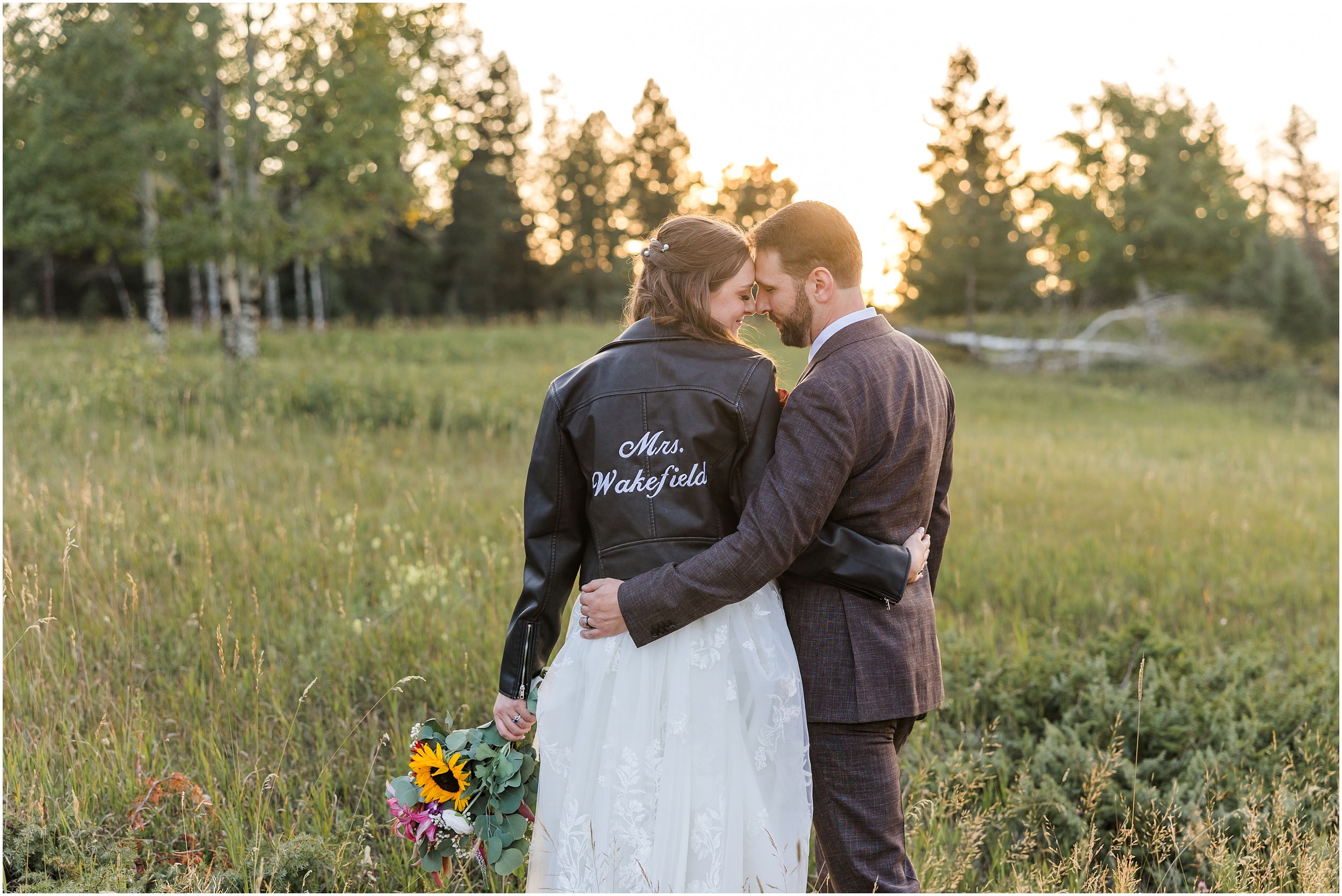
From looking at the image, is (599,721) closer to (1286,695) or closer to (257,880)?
(257,880)

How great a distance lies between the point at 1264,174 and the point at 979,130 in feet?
83.4

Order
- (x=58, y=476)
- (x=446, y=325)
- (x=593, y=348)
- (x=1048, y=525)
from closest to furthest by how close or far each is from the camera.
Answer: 1. (x=58, y=476)
2. (x=1048, y=525)
3. (x=593, y=348)
4. (x=446, y=325)

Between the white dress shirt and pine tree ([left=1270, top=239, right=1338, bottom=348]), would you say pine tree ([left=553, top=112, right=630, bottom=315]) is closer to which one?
pine tree ([left=1270, top=239, right=1338, bottom=348])

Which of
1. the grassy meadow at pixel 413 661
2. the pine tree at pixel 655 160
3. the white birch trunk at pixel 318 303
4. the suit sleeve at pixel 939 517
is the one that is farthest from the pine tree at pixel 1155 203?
the suit sleeve at pixel 939 517

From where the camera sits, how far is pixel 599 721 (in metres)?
2.36

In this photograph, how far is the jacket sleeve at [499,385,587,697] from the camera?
2.41 metres

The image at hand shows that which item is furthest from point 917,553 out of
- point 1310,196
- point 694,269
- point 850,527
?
point 1310,196

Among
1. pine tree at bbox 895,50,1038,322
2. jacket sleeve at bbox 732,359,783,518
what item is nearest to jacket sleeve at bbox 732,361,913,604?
jacket sleeve at bbox 732,359,783,518

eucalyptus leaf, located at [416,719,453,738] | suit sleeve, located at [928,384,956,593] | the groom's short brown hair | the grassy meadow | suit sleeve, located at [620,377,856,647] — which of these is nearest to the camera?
suit sleeve, located at [620,377,856,647]

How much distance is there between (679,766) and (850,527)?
838 millimetres

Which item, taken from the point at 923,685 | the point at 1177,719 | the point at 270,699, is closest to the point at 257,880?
the point at 270,699

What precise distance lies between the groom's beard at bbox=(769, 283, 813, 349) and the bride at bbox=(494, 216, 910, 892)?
181mm

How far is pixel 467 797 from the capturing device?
252 cm

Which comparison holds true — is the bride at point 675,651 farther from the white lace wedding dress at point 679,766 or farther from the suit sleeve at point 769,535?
the suit sleeve at point 769,535
